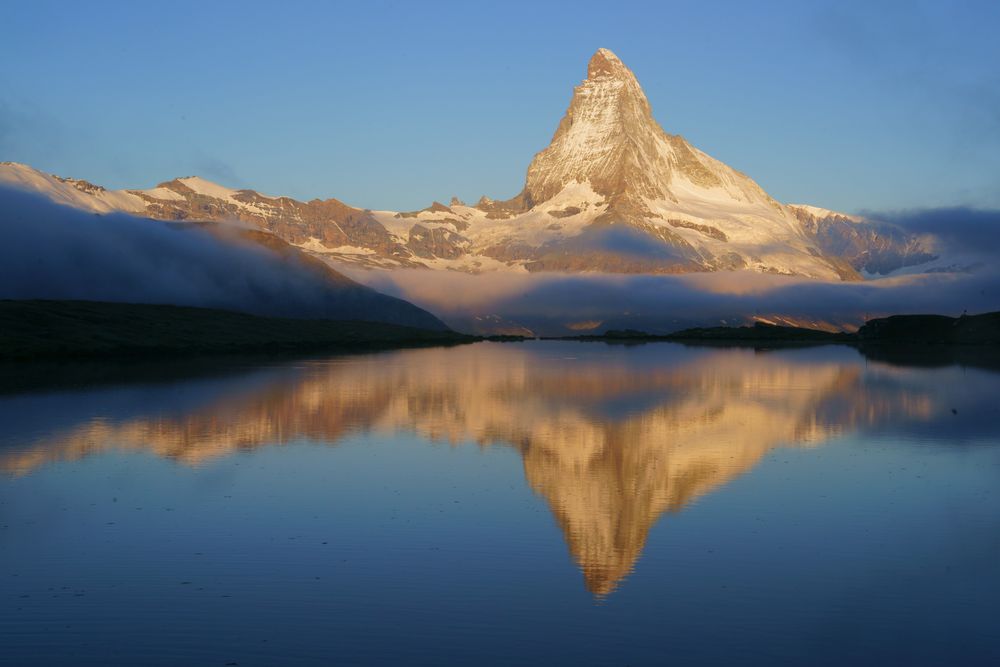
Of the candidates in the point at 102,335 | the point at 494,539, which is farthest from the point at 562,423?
the point at 102,335

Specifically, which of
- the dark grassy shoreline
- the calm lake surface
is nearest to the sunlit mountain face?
the calm lake surface

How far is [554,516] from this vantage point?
31953mm

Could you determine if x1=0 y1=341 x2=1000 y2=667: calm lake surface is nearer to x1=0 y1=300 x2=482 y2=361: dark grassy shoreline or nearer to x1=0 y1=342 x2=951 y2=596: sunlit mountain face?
x1=0 y1=342 x2=951 y2=596: sunlit mountain face

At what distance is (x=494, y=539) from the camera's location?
29047 mm

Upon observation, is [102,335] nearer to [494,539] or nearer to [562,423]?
[562,423]

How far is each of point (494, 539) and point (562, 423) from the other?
30.4 m

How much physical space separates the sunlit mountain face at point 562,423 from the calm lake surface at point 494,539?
1.01 feet

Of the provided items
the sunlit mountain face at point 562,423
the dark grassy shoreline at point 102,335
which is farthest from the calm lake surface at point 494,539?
the dark grassy shoreline at point 102,335

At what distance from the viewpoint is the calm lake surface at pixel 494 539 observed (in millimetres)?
20578

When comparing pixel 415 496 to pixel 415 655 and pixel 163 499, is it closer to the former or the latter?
pixel 163 499

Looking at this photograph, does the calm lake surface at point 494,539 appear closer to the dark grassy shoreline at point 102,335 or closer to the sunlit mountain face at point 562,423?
the sunlit mountain face at point 562,423

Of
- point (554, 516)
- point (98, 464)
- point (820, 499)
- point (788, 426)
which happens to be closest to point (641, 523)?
point (554, 516)

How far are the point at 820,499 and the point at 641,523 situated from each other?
7.55 m

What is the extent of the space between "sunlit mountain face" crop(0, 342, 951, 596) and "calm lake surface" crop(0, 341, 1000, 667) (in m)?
0.31
